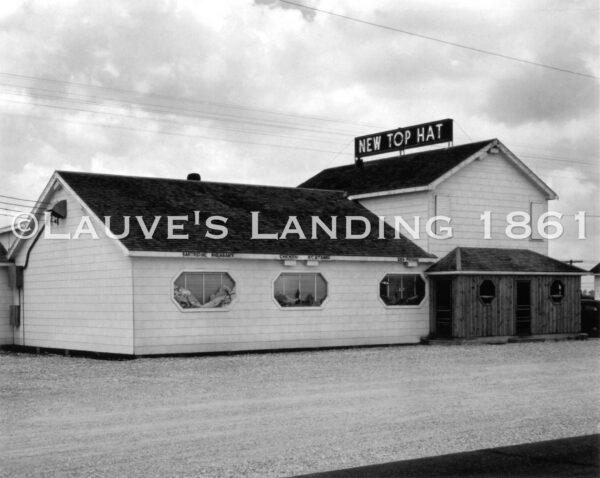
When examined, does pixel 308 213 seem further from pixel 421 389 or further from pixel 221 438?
pixel 221 438

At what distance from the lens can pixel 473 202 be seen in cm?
3269

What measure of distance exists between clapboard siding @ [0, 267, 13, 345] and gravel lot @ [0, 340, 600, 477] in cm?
803

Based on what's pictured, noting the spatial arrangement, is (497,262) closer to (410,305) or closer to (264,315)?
(410,305)

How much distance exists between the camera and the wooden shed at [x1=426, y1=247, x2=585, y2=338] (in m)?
30.3

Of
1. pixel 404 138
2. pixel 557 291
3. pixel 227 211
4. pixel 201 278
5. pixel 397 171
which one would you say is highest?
pixel 404 138

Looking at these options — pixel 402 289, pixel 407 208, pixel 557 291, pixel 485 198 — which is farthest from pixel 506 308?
pixel 407 208

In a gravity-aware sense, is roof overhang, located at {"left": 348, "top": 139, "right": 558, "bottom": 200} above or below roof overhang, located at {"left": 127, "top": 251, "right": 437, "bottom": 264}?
above

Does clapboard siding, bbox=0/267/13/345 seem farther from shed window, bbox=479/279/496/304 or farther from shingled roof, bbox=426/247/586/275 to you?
shed window, bbox=479/279/496/304

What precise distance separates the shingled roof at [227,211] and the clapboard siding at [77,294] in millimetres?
781

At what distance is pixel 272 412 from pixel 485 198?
20531 millimetres

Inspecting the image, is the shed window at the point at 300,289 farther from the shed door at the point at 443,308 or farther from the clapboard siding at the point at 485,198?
the clapboard siding at the point at 485,198

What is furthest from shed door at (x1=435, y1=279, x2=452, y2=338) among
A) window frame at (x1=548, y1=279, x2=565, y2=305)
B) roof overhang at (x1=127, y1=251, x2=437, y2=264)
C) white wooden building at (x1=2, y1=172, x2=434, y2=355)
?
window frame at (x1=548, y1=279, x2=565, y2=305)

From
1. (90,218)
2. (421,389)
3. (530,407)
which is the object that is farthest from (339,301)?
(530,407)

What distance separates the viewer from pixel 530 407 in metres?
14.8
